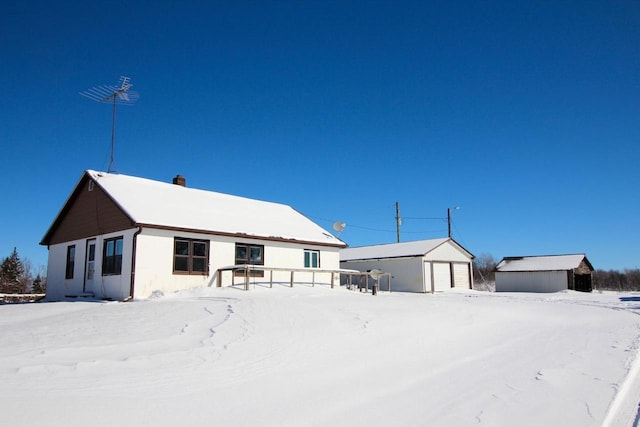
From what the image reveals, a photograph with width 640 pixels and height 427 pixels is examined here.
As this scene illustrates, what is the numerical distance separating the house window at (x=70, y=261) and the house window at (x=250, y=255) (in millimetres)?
7424

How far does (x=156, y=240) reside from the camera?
1881 centimetres

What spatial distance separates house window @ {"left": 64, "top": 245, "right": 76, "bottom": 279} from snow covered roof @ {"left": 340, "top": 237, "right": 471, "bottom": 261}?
2037 cm

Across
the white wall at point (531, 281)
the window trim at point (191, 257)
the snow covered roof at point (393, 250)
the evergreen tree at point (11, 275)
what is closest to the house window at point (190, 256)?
the window trim at point (191, 257)

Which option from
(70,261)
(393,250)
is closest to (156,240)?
(70,261)

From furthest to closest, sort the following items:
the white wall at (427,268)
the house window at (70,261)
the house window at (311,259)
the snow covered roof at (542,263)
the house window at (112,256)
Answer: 1. the snow covered roof at (542,263)
2. the white wall at (427,268)
3. the house window at (311,259)
4. the house window at (70,261)
5. the house window at (112,256)

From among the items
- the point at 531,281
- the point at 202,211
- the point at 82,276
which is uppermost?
the point at 202,211

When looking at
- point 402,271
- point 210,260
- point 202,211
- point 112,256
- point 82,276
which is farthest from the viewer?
point 402,271

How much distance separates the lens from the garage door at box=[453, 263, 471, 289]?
117 ft

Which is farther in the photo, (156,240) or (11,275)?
(11,275)

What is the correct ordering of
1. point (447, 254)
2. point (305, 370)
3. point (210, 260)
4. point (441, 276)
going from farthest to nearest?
point (447, 254) → point (441, 276) → point (210, 260) → point (305, 370)

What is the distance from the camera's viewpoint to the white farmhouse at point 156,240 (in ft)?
61.1

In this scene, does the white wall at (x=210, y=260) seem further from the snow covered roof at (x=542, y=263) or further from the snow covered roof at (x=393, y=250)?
the snow covered roof at (x=542, y=263)

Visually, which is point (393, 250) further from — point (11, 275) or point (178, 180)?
point (11, 275)

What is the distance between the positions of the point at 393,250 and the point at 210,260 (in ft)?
64.4
